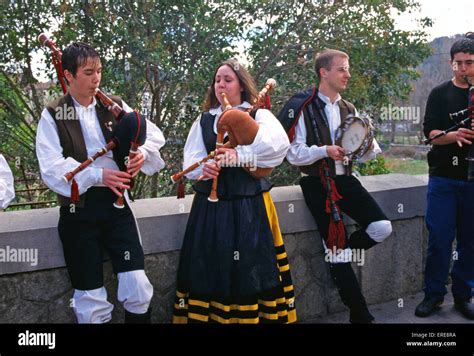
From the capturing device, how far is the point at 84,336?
3025mm

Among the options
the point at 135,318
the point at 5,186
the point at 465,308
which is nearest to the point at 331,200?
the point at 465,308

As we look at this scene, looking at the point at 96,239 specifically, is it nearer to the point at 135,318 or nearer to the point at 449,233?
the point at 135,318

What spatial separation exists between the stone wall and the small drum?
526mm

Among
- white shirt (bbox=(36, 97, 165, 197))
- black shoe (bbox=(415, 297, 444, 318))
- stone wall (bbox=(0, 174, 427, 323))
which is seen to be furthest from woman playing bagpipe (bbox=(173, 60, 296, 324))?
black shoe (bbox=(415, 297, 444, 318))

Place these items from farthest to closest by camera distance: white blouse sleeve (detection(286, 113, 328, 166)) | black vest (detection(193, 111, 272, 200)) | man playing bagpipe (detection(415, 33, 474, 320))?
man playing bagpipe (detection(415, 33, 474, 320)) < white blouse sleeve (detection(286, 113, 328, 166)) < black vest (detection(193, 111, 272, 200))

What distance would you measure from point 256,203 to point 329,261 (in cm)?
85

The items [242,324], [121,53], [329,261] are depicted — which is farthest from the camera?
[121,53]

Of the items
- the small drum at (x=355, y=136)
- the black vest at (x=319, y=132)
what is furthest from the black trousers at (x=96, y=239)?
the small drum at (x=355, y=136)

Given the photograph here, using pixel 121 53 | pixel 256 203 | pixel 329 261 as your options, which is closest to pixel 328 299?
pixel 329 261

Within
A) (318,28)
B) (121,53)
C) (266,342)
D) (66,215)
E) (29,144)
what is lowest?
(266,342)

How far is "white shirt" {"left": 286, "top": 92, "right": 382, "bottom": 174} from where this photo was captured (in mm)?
3727

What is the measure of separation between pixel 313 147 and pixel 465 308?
1.64 meters

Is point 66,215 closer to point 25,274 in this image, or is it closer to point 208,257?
point 25,274

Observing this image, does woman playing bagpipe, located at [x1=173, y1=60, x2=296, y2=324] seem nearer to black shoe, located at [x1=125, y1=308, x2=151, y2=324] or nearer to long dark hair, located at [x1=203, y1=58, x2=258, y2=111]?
long dark hair, located at [x1=203, y1=58, x2=258, y2=111]
